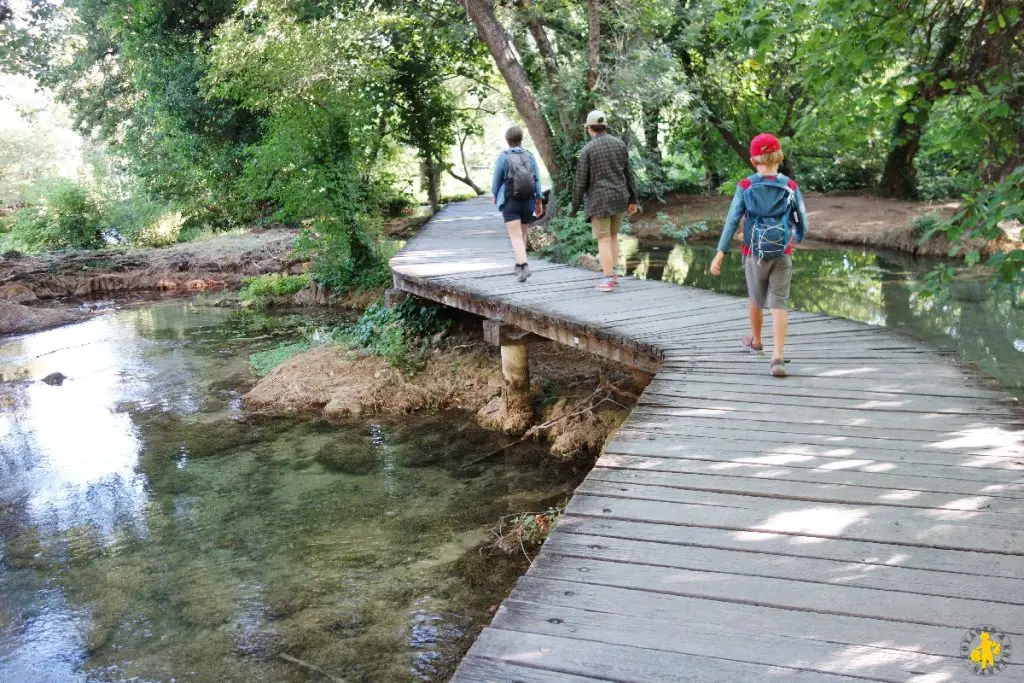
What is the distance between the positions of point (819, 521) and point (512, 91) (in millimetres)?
12565

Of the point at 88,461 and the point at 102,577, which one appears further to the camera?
the point at 88,461

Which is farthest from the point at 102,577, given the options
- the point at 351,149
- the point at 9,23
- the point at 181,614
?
the point at 9,23

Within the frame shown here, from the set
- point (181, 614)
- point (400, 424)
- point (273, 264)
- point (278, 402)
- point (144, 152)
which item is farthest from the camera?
point (144, 152)

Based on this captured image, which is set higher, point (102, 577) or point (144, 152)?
point (144, 152)

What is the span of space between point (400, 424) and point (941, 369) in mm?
5567

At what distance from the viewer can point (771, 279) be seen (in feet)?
18.3

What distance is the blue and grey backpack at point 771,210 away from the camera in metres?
5.34

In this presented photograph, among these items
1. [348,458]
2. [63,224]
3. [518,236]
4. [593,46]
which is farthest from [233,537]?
[63,224]

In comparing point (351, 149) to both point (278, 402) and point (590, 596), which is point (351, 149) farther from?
point (590, 596)

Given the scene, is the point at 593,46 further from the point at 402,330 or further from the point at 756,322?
the point at 756,322

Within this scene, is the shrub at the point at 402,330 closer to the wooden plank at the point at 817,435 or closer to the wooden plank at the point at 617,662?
the wooden plank at the point at 817,435

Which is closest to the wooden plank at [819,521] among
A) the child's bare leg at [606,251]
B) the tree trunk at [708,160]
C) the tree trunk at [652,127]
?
the child's bare leg at [606,251]

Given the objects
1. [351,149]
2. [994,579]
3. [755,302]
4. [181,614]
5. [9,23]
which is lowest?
[181,614]

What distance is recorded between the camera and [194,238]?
899 inches
